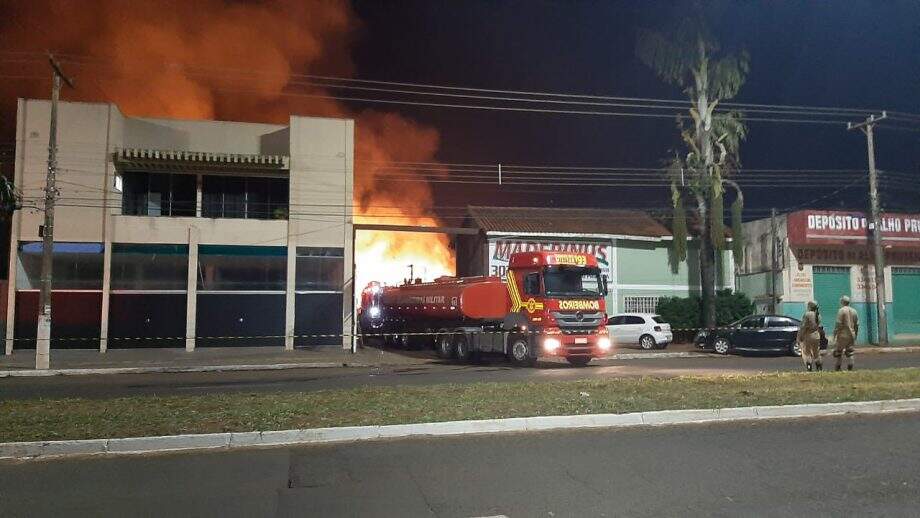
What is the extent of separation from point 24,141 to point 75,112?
2057 millimetres

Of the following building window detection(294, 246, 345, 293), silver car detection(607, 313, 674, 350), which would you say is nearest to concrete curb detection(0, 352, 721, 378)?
building window detection(294, 246, 345, 293)

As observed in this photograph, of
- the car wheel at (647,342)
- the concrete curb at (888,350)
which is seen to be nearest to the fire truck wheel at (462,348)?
the car wheel at (647,342)

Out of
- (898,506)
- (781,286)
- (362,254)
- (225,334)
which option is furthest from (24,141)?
(781,286)

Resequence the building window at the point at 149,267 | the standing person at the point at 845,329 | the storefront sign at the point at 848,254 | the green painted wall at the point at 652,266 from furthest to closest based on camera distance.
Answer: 1. the green painted wall at the point at 652,266
2. the storefront sign at the point at 848,254
3. the building window at the point at 149,267
4. the standing person at the point at 845,329

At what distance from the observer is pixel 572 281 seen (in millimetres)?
20234

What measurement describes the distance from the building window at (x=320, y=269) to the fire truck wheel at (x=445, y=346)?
589 cm

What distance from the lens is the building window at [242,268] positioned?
2675 centimetres

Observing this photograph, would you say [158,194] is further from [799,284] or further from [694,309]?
[799,284]

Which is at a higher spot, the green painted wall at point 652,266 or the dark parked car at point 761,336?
the green painted wall at point 652,266

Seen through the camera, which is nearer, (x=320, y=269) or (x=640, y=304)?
(x=320, y=269)

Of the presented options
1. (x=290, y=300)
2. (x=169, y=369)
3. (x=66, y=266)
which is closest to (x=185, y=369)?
(x=169, y=369)

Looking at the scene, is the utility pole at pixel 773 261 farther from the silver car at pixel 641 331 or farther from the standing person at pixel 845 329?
the standing person at pixel 845 329

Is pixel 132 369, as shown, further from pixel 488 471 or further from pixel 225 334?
pixel 488 471

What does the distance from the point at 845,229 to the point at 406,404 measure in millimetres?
29754
